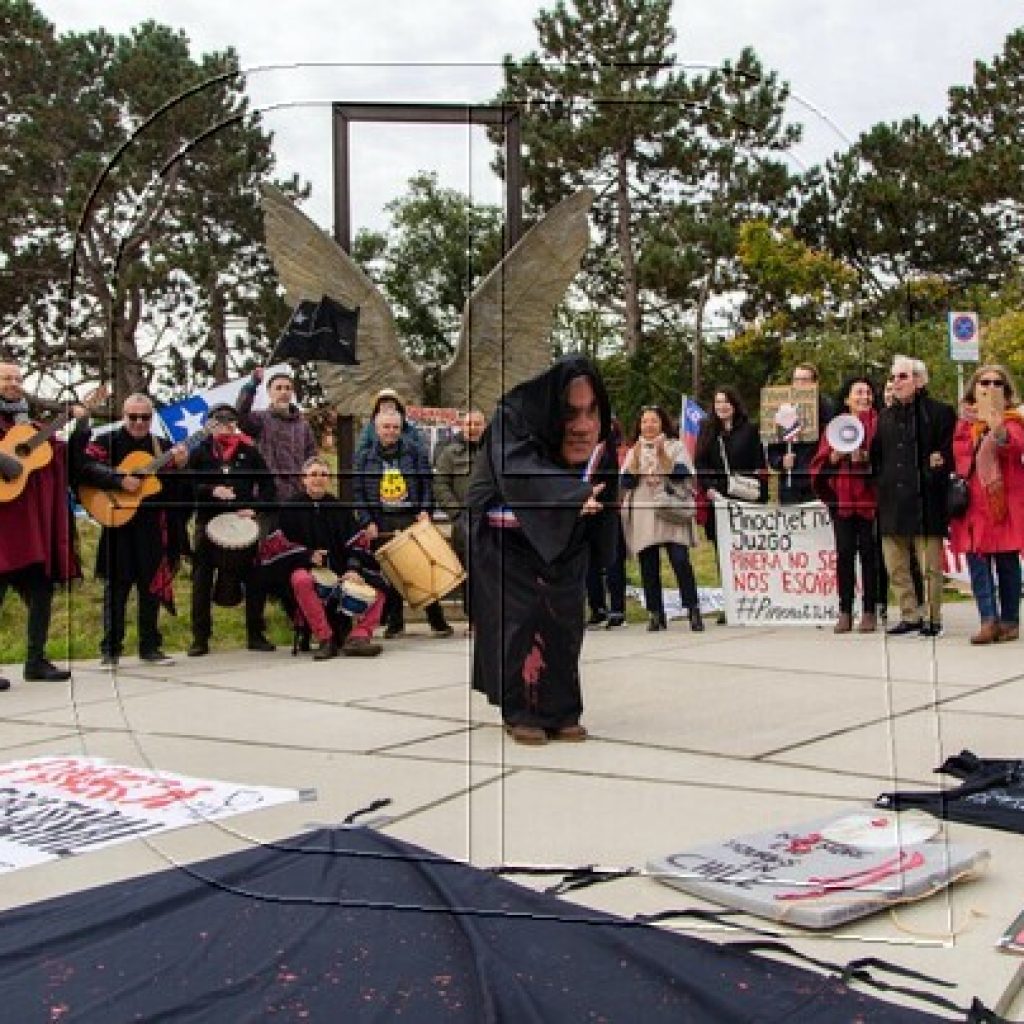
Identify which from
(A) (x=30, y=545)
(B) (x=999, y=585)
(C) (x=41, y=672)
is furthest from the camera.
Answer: (B) (x=999, y=585)

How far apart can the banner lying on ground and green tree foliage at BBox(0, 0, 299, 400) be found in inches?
31.7

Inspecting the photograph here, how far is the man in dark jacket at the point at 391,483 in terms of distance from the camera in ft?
7.13

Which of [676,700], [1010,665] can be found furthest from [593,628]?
[1010,665]

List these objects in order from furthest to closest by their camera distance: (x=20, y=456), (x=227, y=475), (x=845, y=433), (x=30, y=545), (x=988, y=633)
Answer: (x=988, y=633), (x=30, y=545), (x=20, y=456), (x=227, y=475), (x=845, y=433)

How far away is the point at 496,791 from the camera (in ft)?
8.04

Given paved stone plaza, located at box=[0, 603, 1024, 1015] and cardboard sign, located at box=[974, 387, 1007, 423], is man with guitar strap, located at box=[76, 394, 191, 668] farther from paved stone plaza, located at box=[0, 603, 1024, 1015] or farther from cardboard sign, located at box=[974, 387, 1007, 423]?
cardboard sign, located at box=[974, 387, 1007, 423]

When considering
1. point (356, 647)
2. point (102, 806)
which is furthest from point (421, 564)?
point (102, 806)

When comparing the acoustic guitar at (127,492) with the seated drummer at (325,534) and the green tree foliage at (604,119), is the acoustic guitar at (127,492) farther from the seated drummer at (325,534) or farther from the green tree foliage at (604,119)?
the green tree foliage at (604,119)

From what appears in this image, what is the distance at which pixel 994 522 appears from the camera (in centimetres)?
592

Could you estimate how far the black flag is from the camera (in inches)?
84.4

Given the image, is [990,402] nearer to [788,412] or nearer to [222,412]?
[788,412]

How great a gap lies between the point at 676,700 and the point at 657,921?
1.39 feet

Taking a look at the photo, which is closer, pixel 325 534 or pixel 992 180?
pixel 325 534

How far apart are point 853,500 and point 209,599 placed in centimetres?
116
